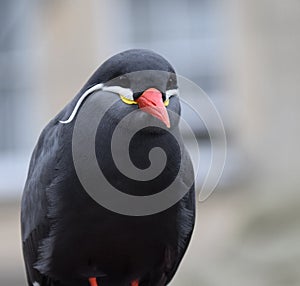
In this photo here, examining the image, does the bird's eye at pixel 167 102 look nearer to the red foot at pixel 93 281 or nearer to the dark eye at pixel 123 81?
the dark eye at pixel 123 81

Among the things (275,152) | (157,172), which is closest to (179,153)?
(157,172)

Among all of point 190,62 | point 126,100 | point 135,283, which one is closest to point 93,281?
point 135,283

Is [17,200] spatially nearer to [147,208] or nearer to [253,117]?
[253,117]

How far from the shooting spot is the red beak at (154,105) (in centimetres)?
330

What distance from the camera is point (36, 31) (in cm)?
978

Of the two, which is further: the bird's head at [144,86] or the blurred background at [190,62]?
the blurred background at [190,62]

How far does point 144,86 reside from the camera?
11.1 feet

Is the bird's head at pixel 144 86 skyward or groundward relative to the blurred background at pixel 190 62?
skyward

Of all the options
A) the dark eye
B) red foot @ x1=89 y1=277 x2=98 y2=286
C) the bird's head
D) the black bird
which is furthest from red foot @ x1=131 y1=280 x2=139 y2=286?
the dark eye

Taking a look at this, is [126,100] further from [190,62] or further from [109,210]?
[190,62]

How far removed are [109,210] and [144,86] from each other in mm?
439

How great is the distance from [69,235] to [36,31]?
20.7ft

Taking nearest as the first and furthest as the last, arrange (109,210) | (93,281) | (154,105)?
(154,105)
(109,210)
(93,281)

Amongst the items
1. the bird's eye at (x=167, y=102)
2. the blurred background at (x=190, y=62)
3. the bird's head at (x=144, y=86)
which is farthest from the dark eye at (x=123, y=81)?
the blurred background at (x=190, y=62)
